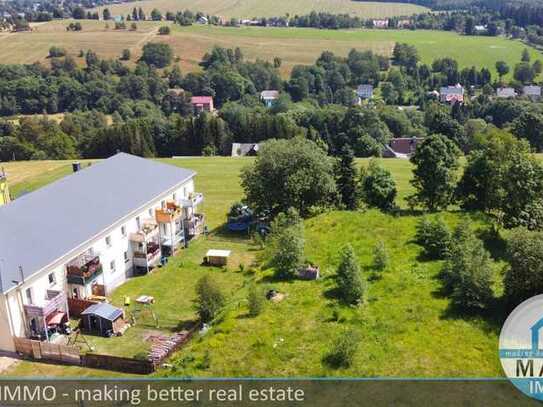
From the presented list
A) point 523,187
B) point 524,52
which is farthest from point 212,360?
point 524,52

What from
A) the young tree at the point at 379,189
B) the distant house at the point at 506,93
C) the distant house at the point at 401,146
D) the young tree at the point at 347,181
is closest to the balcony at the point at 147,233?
the young tree at the point at 347,181

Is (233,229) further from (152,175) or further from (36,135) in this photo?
(36,135)

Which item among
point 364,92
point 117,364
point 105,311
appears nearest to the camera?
point 117,364

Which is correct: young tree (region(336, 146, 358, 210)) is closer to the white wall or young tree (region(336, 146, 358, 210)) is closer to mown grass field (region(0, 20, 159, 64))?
the white wall

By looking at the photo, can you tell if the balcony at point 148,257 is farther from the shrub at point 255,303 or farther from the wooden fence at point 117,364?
the shrub at point 255,303

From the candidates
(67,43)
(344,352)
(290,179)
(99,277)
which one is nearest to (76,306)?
(99,277)

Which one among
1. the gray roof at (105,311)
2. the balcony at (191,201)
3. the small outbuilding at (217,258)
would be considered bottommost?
the small outbuilding at (217,258)

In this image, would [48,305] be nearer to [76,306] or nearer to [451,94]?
[76,306]
